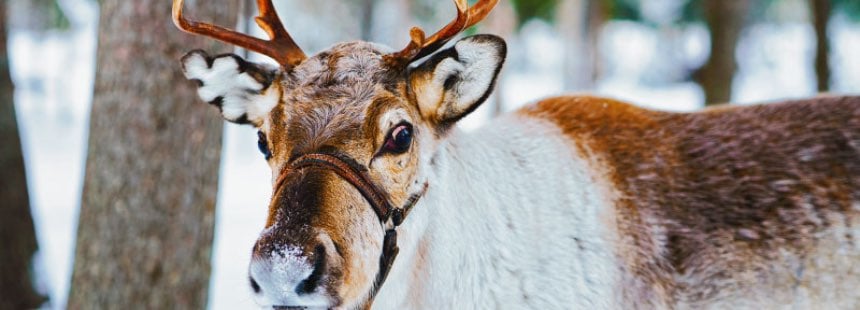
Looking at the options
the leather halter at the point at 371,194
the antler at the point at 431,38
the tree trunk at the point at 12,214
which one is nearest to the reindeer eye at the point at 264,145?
the leather halter at the point at 371,194

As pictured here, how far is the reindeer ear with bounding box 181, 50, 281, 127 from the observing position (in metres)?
3.21

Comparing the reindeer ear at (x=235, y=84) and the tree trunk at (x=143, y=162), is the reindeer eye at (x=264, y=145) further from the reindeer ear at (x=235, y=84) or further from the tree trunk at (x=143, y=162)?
the tree trunk at (x=143, y=162)

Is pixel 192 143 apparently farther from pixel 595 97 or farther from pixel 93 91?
pixel 595 97

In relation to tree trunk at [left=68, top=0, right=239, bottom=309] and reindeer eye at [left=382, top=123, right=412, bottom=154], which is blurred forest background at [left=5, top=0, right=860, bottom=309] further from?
reindeer eye at [left=382, top=123, right=412, bottom=154]

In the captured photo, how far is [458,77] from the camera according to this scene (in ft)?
9.99

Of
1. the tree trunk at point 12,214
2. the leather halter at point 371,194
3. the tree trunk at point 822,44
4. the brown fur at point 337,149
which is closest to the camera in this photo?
the brown fur at point 337,149

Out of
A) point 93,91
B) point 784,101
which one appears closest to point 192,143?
point 93,91

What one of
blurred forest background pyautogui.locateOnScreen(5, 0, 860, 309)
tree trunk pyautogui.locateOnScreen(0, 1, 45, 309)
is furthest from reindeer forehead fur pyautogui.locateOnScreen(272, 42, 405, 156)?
tree trunk pyautogui.locateOnScreen(0, 1, 45, 309)

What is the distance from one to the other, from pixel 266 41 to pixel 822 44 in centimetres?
773

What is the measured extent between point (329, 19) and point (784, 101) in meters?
20.8

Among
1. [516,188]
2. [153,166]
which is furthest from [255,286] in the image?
[153,166]

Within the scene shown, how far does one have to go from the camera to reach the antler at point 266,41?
329cm

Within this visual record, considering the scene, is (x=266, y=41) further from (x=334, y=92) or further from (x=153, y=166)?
(x=153, y=166)

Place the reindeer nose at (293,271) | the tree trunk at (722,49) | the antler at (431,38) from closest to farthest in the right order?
the reindeer nose at (293,271)
the antler at (431,38)
the tree trunk at (722,49)
